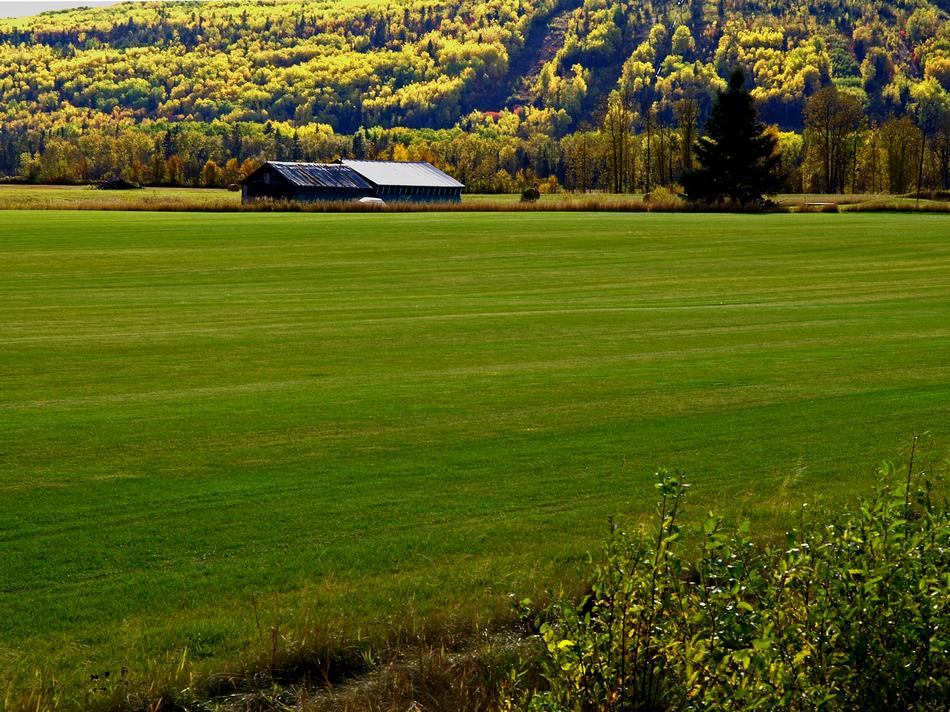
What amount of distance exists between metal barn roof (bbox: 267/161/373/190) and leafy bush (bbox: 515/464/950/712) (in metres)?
103

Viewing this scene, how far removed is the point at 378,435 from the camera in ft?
49.9

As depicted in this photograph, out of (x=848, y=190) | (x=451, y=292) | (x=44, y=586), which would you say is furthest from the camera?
(x=848, y=190)

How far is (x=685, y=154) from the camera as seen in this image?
129 meters

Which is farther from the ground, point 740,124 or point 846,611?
point 740,124

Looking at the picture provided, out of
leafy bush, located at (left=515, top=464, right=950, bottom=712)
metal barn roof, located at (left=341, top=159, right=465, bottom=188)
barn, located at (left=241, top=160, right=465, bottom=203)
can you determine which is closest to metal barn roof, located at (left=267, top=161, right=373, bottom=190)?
barn, located at (left=241, top=160, right=465, bottom=203)

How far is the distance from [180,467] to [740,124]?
287ft

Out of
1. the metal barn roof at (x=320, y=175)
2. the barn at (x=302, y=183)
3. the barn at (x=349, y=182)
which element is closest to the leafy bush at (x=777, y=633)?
the barn at (x=349, y=182)

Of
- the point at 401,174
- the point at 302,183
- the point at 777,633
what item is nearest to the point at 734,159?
the point at 401,174

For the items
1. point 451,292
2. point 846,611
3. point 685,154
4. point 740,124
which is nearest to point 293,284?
point 451,292

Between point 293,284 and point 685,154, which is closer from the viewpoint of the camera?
point 293,284

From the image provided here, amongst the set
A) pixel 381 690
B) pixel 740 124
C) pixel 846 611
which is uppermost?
pixel 740 124

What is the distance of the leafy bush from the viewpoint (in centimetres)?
659

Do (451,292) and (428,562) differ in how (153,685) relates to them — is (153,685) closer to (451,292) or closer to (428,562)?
(428,562)

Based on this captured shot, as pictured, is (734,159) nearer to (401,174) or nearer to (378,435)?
(401,174)
